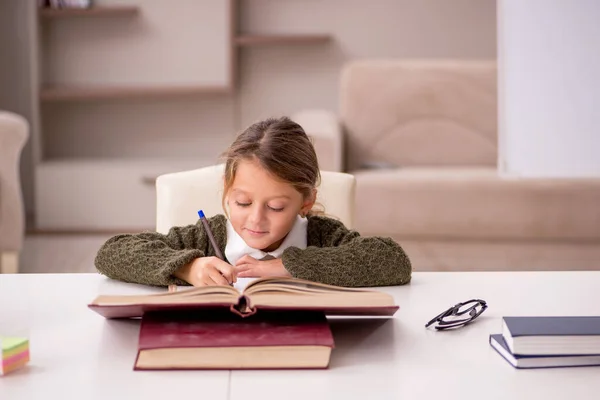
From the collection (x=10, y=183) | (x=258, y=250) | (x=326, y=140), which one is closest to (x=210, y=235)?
(x=258, y=250)

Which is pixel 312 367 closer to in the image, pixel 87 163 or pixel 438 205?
pixel 438 205

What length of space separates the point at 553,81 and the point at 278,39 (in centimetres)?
346

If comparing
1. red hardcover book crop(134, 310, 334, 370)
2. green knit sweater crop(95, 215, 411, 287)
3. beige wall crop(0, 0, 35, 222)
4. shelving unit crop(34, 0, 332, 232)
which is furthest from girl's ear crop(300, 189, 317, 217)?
beige wall crop(0, 0, 35, 222)

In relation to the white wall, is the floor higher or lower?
lower

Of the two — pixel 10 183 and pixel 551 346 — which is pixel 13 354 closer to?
pixel 551 346

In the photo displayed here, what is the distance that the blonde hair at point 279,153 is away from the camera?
134 cm

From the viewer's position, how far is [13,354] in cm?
83

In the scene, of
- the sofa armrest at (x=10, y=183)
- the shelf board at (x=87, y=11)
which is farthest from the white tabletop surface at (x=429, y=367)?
the shelf board at (x=87, y=11)

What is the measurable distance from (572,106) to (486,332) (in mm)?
260

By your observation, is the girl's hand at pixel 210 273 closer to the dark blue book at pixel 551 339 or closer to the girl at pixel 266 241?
the girl at pixel 266 241

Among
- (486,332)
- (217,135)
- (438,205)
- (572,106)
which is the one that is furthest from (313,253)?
(217,135)

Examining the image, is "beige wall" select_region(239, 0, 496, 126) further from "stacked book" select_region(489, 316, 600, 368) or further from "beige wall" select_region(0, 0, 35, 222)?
"stacked book" select_region(489, 316, 600, 368)

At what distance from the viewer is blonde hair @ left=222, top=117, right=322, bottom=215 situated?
52.6 inches

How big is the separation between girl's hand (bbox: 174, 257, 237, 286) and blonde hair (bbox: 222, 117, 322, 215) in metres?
0.21
